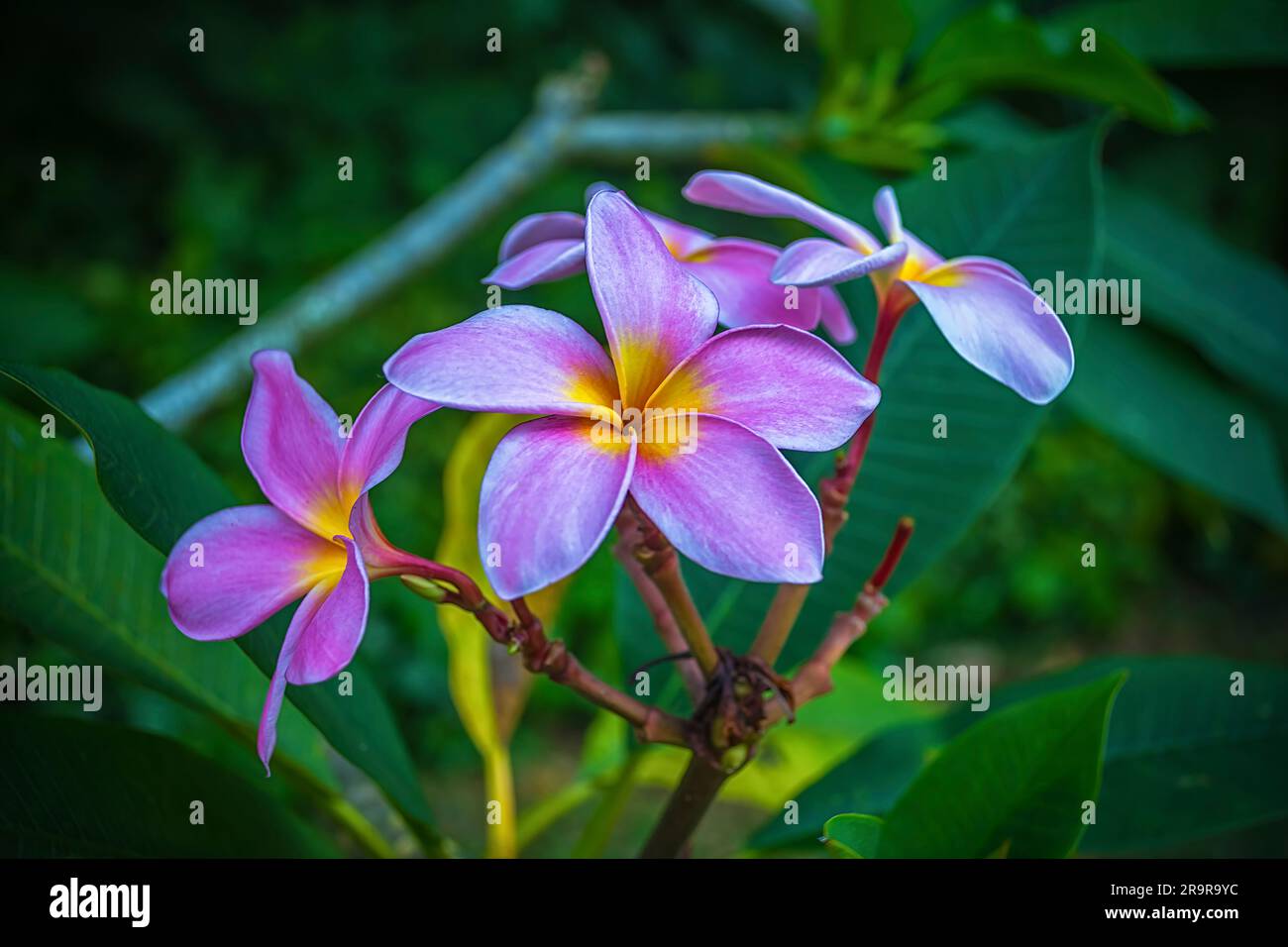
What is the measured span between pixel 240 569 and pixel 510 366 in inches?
5.7

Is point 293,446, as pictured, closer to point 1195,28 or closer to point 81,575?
point 81,575

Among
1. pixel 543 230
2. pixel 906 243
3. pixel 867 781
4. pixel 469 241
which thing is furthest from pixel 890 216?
pixel 469 241

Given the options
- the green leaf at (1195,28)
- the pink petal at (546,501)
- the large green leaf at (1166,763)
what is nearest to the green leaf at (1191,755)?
the large green leaf at (1166,763)

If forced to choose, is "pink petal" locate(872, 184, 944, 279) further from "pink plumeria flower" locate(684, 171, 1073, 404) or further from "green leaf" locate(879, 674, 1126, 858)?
"green leaf" locate(879, 674, 1126, 858)

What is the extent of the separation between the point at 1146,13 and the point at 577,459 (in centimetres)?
111

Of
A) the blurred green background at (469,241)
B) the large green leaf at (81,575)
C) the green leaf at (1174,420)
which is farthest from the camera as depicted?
the blurred green background at (469,241)

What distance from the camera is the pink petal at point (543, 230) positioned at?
525 millimetres

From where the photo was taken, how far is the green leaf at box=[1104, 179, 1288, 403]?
45.6 inches

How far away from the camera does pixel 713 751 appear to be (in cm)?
48

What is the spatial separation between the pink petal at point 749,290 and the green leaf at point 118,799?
405 millimetres

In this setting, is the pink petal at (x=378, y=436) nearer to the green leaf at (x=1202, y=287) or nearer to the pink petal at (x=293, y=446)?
the pink petal at (x=293, y=446)

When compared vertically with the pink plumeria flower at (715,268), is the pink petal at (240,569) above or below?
below

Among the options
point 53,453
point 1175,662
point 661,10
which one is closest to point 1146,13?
point 1175,662
